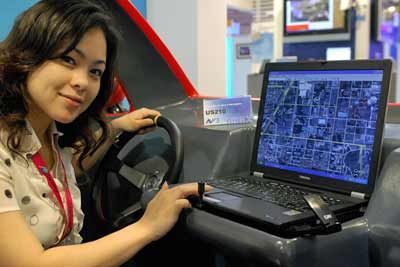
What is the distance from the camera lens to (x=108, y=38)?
122 centimetres

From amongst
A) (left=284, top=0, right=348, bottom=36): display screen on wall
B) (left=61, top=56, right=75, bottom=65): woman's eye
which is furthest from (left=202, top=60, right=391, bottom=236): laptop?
(left=284, top=0, right=348, bottom=36): display screen on wall

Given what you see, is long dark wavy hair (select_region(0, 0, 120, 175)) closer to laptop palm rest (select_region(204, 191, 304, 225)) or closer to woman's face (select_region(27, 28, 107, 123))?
woman's face (select_region(27, 28, 107, 123))

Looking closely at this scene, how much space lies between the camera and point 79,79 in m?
1.08

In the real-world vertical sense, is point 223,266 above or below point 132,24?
below

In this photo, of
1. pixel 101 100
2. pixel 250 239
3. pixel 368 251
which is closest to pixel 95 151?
pixel 101 100

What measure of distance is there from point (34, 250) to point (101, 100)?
54 centimetres

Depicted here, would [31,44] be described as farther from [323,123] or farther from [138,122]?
[323,123]

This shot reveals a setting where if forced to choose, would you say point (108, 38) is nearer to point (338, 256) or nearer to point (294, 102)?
point (294, 102)

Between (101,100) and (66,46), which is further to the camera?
(101,100)

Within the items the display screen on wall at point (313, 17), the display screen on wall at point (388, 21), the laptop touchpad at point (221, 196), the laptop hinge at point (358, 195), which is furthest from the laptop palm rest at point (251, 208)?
the display screen on wall at point (388, 21)

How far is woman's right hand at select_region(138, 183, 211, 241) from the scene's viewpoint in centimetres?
102

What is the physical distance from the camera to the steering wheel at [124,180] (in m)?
1.31

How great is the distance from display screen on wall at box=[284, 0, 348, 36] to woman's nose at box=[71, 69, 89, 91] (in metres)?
4.86

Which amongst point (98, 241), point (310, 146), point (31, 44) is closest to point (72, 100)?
point (31, 44)
